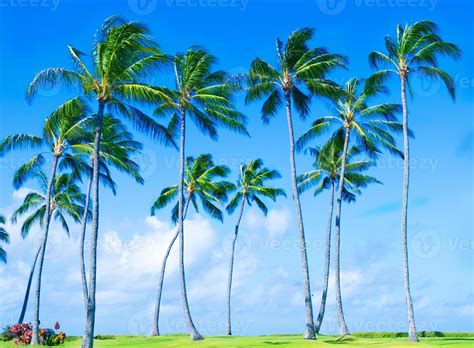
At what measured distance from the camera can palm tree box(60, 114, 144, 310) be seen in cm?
3538

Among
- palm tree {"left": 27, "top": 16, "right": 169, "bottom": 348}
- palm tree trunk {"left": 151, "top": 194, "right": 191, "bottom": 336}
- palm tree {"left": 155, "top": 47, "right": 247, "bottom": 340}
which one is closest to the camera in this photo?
palm tree {"left": 27, "top": 16, "right": 169, "bottom": 348}

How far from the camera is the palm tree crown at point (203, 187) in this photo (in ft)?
164

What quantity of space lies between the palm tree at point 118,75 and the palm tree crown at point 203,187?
20.9 metres

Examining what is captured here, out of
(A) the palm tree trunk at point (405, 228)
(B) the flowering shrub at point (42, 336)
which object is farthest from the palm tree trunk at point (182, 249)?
(A) the palm tree trunk at point (405, 228)

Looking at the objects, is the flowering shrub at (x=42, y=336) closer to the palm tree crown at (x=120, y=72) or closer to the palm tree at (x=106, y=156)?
the palm tree at (x=106, y=156)

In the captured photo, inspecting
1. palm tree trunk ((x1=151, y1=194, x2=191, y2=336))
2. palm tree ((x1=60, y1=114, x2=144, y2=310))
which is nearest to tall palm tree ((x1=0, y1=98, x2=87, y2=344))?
palm tree ((x1=60, y1=114, x2=144, y2=310))

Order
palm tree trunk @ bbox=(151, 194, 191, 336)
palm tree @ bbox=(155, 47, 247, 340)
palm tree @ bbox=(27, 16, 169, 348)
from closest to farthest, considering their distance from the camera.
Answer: palm tree @ bbox=(27, 16, 169, 348) → palm tree @ bbox=(155, 47, 247, 340) → palm tree trunk @ bbox=(151, 194, 191, 336)

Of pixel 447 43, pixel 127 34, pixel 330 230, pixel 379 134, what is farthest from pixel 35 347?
pixel 447 43

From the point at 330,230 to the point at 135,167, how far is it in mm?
15675

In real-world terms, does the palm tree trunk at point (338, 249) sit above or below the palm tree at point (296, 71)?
below

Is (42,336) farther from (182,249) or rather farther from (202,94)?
(202,94)

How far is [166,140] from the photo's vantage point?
29094 mm

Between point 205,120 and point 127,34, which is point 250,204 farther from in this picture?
point 127,34

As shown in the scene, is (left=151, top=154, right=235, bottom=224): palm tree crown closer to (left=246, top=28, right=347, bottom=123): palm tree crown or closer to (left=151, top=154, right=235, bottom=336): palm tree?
(left=151, top=154, right=235, bottom=336): palm tree
